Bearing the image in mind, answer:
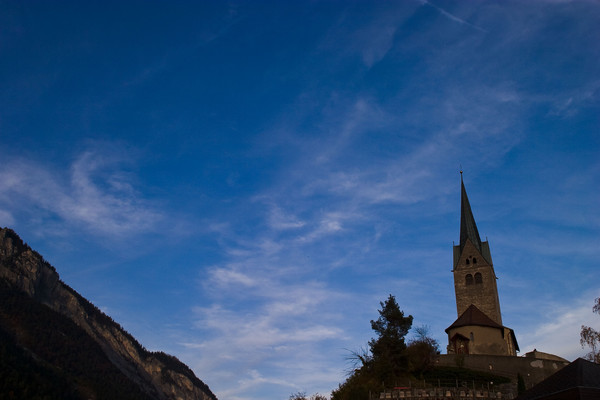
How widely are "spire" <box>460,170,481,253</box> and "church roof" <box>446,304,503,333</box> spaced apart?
12474 mm

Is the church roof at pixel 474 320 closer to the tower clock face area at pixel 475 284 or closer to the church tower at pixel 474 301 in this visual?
the church tower at pixel 474 301

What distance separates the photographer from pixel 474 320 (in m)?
63.6

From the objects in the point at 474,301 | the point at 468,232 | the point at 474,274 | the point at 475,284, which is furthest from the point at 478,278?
the point at 468,232

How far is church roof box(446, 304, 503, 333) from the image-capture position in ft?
Result: 205

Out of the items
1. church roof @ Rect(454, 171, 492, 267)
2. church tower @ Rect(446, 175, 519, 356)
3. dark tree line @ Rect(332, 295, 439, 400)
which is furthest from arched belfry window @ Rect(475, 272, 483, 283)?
dark tree line @ Rect(332, 295, 439, 400)

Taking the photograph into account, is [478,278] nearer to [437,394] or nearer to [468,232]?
[468,232]

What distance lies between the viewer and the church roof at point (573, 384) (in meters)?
29.8

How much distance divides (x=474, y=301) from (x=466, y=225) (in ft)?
39.3

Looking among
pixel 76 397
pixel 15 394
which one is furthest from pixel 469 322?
pixel 76 397

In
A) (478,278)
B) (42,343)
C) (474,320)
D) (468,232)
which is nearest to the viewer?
(474,320)

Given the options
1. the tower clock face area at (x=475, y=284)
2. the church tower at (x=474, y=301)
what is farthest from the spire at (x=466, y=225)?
the tower clock face area at (x=475, y=284)

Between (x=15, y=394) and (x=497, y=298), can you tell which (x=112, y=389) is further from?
(x=497, y=298)

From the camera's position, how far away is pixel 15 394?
104688mm

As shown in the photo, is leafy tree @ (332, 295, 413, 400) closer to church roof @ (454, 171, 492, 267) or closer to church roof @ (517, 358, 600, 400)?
church roof @ (517, 358, 600, 400)
